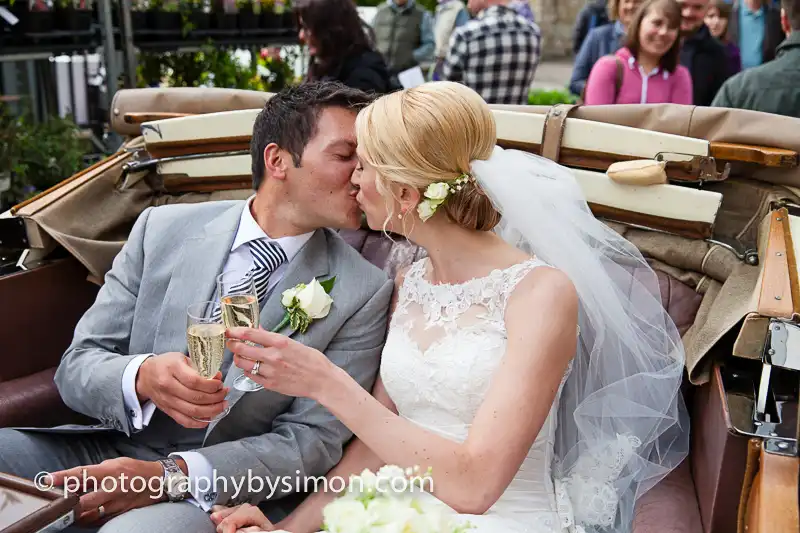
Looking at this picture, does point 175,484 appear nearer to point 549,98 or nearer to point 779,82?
point 779,82

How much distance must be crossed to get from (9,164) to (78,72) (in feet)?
7.81

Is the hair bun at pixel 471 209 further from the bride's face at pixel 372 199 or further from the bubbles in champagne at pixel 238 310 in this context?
the bubbles in champagne at pixel 238 310

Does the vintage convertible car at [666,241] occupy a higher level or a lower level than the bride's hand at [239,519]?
higher

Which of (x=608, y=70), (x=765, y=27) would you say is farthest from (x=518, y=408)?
(x=765, y=27)

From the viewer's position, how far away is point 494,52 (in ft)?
16.3

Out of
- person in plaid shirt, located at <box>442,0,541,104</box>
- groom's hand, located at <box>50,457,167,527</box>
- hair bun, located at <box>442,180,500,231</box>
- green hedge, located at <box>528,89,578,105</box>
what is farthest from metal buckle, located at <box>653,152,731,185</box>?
green hedge, located at <box>528,89,578,105</box>

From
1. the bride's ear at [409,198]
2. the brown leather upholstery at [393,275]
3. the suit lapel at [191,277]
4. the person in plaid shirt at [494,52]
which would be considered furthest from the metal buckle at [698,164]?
the person in plaid shirt at [494,52]

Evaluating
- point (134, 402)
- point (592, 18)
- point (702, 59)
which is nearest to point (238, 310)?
point (134, 402)

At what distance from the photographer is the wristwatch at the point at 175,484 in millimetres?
2111

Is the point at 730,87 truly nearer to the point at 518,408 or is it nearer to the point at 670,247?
the point at 670,247

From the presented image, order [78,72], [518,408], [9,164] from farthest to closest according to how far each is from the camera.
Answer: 1. [78,72]
2. [9,164]
3. [518,408]

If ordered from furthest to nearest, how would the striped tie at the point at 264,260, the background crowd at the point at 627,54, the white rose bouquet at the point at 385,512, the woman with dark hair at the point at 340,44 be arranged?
the woman with dark hair at the point at 340,44 → the background crowd at the point at 627,54 → the striped tie at the point at 264,260 → the white rose bouquet at the point at 385,512

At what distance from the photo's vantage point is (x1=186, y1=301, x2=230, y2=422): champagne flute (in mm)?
1870

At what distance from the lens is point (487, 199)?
2137mm
